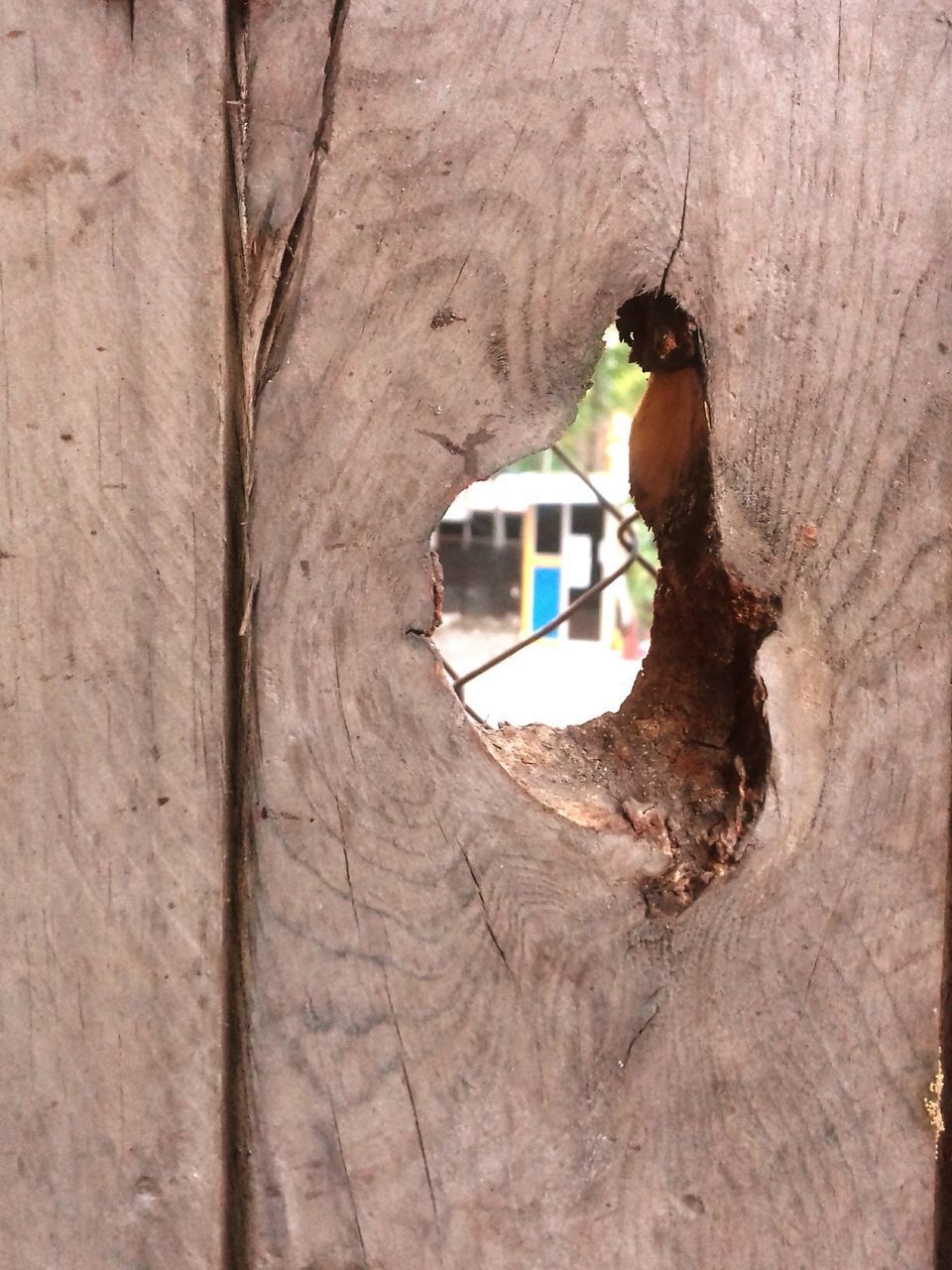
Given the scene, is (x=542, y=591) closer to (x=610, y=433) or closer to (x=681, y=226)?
(x=610, y=433)

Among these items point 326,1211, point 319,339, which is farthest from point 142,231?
point 326,1211

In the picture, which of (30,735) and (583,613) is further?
(583,613)

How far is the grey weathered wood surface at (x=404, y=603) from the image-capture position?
0.39 m

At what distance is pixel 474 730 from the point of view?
1.34ft

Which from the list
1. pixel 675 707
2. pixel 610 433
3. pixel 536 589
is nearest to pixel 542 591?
pixel 536 589

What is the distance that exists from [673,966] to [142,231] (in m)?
0.36

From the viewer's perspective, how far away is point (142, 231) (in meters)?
0.39

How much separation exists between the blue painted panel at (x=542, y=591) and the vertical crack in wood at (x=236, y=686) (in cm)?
92

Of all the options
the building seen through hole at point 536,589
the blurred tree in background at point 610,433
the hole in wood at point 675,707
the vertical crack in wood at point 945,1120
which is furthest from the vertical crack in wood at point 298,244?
the blurred tree in background at point 610,433

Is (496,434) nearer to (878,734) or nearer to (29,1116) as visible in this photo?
(878,734)

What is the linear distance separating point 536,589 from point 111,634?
0.95m

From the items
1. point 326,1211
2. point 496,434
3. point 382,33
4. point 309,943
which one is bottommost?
point 326,1211

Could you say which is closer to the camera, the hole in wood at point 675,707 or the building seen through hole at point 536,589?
the hole in wood at point 675,707

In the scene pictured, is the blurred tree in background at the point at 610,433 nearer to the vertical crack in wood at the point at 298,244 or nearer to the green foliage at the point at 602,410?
the green foliage at the point at 602,410
